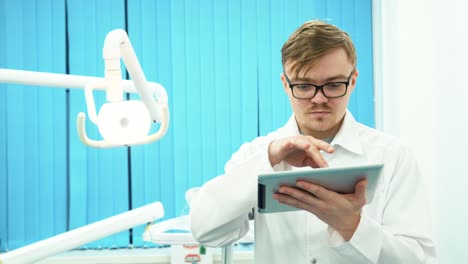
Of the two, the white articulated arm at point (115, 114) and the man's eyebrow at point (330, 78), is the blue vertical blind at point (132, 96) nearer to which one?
the man's eyebrow at point (330, 78)

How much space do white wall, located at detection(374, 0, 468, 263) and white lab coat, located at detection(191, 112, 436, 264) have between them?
1.23 meters

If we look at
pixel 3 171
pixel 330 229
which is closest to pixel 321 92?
pixel 330 229

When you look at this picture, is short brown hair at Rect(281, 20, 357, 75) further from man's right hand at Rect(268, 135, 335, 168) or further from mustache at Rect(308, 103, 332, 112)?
man's right hand at Rect(268, 135, 335, 168)

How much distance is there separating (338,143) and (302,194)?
413mm

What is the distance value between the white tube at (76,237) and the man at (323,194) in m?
0.21

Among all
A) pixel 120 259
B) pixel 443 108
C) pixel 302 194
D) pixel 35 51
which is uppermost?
pixel 35 51

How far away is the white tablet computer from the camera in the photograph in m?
0.87

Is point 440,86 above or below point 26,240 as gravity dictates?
above

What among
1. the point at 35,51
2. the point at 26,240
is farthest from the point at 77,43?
the point at 26,240

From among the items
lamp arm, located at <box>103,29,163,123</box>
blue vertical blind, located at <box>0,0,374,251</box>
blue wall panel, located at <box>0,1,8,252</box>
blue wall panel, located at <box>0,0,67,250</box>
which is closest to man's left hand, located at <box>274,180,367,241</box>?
lamp arm, located at <box>103,29,163,123</box>

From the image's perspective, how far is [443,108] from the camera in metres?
2.48

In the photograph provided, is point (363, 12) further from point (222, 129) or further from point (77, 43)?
point (77, 43)

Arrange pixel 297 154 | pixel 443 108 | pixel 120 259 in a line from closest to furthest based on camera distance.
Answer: pixel 297 154 < pixel 443 108 < pixel 120 259

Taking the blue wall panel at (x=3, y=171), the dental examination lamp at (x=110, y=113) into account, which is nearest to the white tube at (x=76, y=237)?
the dental examination lamp at (x=110, y=113)
